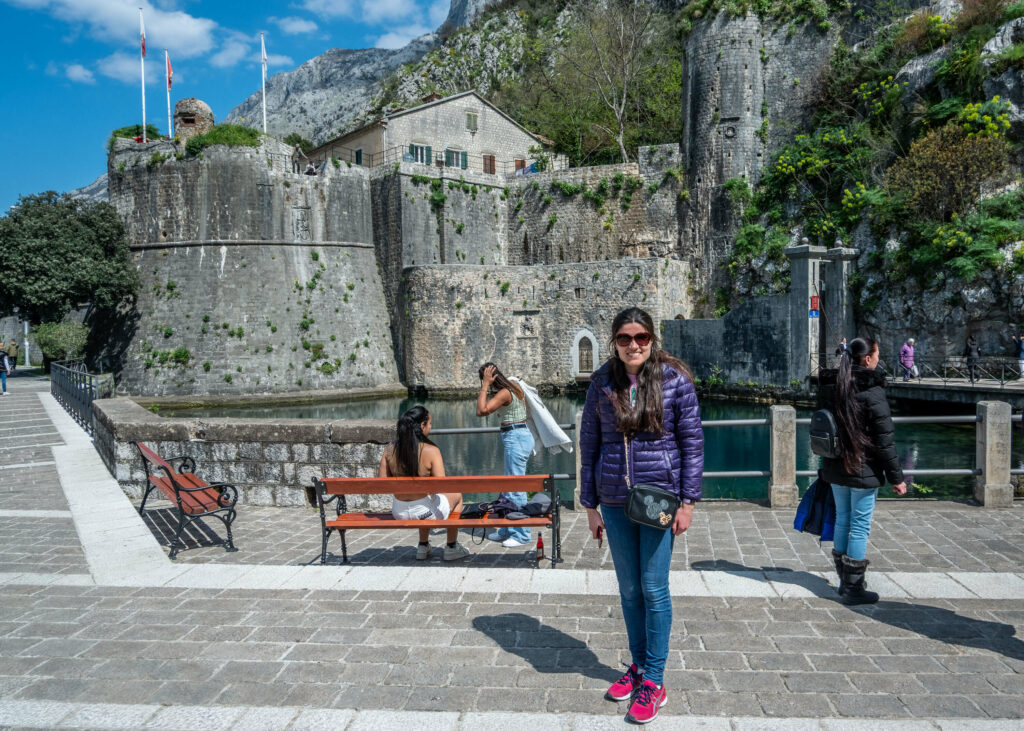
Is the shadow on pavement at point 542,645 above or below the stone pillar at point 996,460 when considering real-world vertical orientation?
below

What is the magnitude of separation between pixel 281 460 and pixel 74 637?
3340 millimetres

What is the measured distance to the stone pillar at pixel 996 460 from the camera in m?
6.11

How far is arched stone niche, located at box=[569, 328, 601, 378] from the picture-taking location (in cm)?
2796

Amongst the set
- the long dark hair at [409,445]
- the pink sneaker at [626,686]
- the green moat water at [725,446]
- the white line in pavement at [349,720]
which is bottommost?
the green moat water at [725,446]

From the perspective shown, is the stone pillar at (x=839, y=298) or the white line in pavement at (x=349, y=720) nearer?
the white line in pavement at (x=349, y=720)

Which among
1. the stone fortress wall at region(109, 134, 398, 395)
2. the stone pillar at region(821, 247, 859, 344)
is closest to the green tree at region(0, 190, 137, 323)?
the stone fortress wall at region(109, 134, 398, 395)

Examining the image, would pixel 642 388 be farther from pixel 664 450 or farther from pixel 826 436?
pixel 826 436

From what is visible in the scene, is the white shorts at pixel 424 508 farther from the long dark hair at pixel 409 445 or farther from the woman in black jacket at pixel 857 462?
the woman in black jacket at pixel 857 462

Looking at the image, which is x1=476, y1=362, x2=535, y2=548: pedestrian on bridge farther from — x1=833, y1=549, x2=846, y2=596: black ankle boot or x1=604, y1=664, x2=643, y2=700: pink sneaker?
x1=604, y1=664, x2=643, y2=700: pink sneaker

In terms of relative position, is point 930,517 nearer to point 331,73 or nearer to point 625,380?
point 625,380

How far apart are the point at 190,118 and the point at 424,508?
30514mm

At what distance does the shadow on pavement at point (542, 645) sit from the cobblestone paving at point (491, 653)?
0.04 ft

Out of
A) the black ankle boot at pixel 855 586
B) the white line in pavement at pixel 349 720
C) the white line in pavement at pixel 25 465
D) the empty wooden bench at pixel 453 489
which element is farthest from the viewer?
the white line in pavement at pixel 25 465

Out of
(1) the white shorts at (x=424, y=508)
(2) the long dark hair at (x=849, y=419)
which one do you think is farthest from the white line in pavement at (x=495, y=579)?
(2) the long dark hair at (x=849, y=419)
